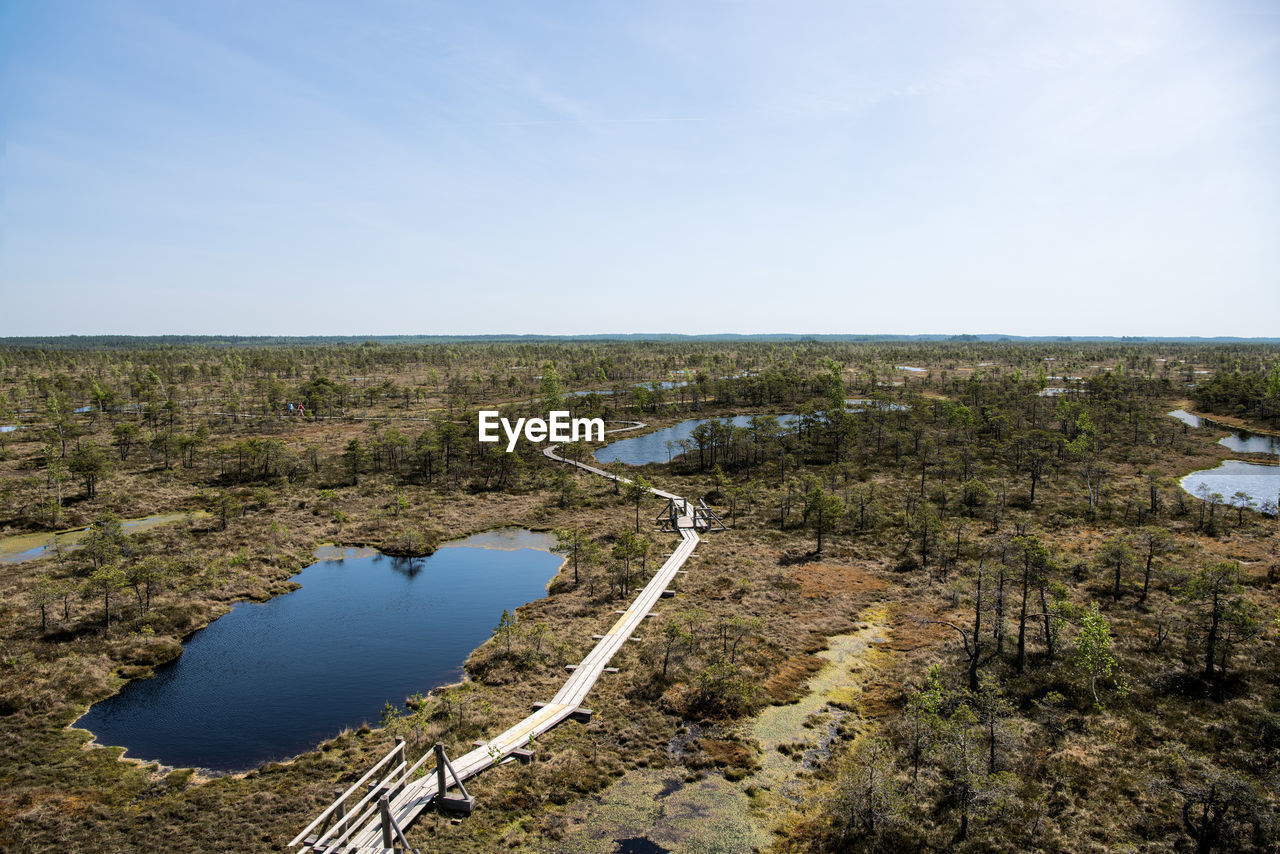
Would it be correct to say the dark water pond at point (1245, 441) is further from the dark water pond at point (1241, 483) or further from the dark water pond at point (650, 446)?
the dark water pond at point (650, 446)

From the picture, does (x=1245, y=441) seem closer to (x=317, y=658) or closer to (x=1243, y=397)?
(x=1243, y=397)

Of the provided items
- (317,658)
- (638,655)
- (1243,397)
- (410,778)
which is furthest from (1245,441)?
Result: (317,658)

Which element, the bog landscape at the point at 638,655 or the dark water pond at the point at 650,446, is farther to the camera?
the dark water pond at the point at 650,446

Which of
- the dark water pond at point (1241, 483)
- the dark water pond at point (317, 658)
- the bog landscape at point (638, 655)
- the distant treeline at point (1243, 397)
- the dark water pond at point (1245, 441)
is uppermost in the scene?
the distant treeline at point (1243, 397)

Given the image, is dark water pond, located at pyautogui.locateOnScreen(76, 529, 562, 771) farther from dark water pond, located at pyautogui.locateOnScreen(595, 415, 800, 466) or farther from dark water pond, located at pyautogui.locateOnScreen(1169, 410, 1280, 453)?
dark water pond, located at pyautogui.locateOnScreen(1169, 410, 1280, 453)

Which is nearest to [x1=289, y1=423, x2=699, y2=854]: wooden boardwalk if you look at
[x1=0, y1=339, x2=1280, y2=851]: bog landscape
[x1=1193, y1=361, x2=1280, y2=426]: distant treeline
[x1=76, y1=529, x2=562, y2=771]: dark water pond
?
[x1=0, y1=339, x2=1280, y2=851]: bog landscape

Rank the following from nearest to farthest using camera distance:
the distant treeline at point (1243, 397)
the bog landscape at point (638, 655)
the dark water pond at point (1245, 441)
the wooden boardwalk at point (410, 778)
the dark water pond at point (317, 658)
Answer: the wooden boardwalk at point (410, 778)
the bog landscape at point (638, 655)
the dark water pond at point (317, 658)
the dark water pond at point (1245, 441)
the distant treeline at point (1243, 397)

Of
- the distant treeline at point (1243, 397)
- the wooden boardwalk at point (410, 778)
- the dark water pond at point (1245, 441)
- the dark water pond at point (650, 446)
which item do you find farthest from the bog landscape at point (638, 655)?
the distant treeline at point (1243, 397)

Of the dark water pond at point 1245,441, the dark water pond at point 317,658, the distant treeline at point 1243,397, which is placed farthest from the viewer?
the distant treeline at point 1243,397
